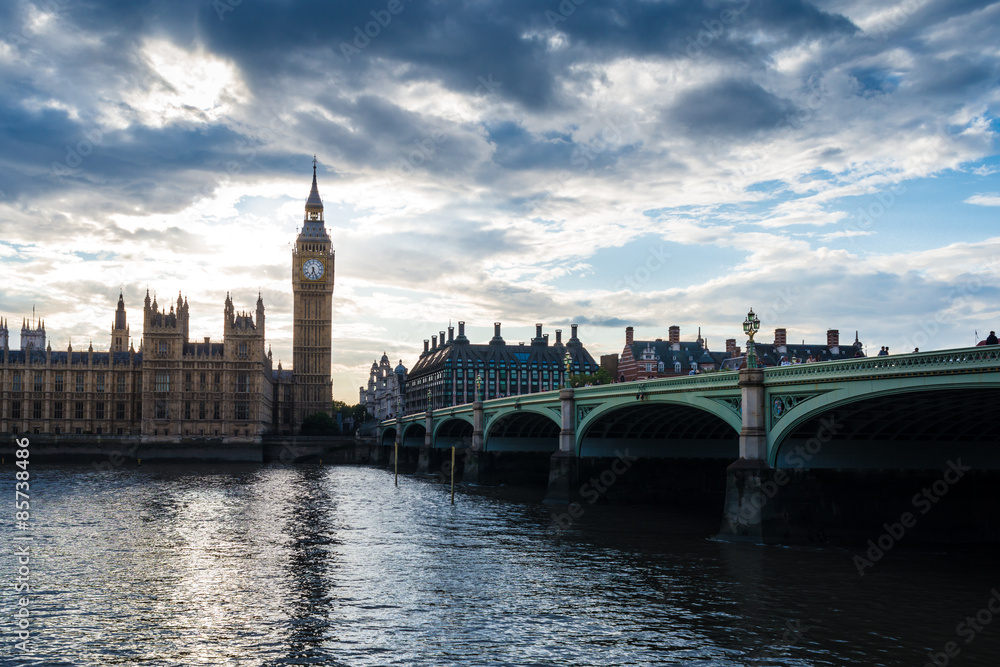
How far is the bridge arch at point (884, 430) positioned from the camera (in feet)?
109

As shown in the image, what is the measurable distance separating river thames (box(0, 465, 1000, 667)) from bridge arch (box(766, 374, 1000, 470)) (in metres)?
4.26

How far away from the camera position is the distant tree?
163750 millimetres

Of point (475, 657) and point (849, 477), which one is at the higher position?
point (849, 477)

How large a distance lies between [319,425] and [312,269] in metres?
42.6

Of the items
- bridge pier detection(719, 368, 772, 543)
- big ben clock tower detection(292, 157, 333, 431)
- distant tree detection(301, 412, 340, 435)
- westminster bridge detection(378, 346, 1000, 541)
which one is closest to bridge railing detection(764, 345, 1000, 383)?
westminster bridge detection(378, 346, 1000, 541)

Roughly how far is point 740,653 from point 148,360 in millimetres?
136572

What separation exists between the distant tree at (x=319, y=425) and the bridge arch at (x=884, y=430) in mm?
133464

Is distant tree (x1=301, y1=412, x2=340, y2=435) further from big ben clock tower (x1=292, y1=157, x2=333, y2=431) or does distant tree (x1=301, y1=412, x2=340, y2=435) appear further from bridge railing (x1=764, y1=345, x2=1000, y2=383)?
bridge railing (x1=764, y1=345, x2=1000, y2=383)

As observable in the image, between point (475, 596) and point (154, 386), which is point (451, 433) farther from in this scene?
point (475, 596)

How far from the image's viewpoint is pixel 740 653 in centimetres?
2144

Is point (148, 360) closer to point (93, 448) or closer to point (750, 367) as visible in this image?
point (93, 448)

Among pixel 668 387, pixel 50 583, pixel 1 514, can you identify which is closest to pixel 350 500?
pixel 1 514

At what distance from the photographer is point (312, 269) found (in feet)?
630

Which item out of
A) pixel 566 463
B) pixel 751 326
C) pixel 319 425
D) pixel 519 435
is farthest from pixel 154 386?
pixel 751 326
